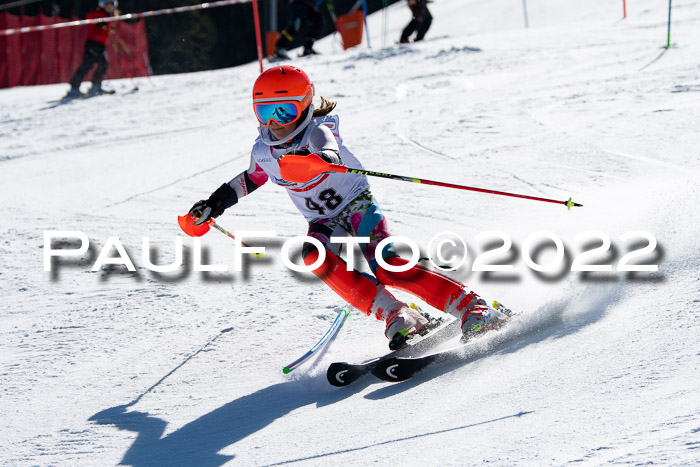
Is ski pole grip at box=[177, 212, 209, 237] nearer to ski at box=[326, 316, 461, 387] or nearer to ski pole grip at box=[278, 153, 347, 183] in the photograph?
ski pole grip at box=[278, 153, 347, 183]

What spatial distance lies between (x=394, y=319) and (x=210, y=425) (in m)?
0.99

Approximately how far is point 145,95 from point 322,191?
9.68 metres

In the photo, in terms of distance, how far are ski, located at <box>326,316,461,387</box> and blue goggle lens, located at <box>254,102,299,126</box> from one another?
1.17m

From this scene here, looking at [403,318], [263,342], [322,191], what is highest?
[322,191]

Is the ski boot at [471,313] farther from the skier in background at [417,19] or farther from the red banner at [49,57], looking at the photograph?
the red banner at [49,57]

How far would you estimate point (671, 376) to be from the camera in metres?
2.90

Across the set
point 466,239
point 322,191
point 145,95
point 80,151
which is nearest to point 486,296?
point 466,239

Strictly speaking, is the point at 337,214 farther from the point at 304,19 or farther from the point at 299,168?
the point at 304,19

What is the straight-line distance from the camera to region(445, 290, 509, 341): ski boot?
12.8 feet

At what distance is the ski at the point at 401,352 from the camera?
377cm

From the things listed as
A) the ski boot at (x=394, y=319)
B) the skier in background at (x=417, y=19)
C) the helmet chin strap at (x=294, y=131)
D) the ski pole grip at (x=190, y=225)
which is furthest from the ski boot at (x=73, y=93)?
the ski boot at (x=394, y=319)

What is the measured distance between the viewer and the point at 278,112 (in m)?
3.97

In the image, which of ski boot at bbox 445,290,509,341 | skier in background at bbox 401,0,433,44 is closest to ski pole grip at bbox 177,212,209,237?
ski boot at bbox 445,290,509,341

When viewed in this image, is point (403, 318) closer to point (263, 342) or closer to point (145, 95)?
point (263, 342)
